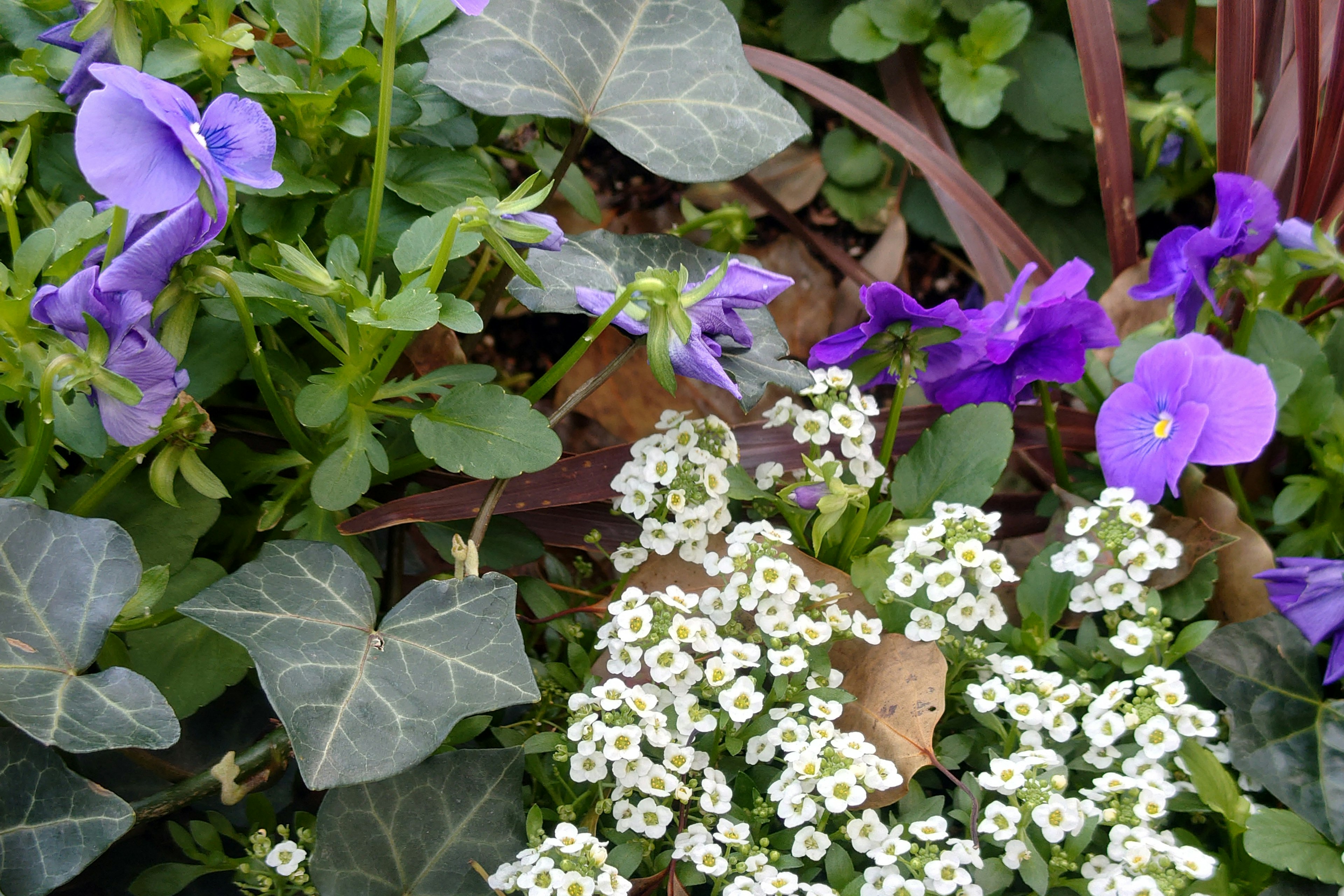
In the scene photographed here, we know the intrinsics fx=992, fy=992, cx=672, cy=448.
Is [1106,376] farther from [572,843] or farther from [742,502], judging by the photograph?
[572,843]

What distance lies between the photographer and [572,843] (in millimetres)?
798

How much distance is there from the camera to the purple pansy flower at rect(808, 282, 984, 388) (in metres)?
1.00

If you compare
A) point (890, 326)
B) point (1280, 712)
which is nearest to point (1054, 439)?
point (890, 326)

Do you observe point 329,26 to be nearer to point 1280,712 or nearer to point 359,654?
point 359,654

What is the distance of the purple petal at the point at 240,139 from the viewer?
0.69 metres

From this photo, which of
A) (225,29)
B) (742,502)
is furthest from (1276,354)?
(225,29)

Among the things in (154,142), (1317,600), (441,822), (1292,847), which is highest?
(154,142)

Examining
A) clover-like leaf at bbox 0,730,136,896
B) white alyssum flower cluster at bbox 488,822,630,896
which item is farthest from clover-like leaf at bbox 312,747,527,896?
clover-like leaf at bbox 0,730,136,896

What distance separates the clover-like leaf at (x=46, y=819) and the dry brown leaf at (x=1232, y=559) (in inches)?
42.7

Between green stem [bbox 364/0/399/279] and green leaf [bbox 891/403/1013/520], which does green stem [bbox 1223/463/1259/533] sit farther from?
green stem [bbox 364/0/399/279]

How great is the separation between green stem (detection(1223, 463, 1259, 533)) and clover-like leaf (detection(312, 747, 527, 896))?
83cm

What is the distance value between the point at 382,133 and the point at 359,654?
1.44 ft

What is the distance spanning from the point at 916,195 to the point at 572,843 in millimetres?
1232

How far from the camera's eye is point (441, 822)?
91 centimetres
